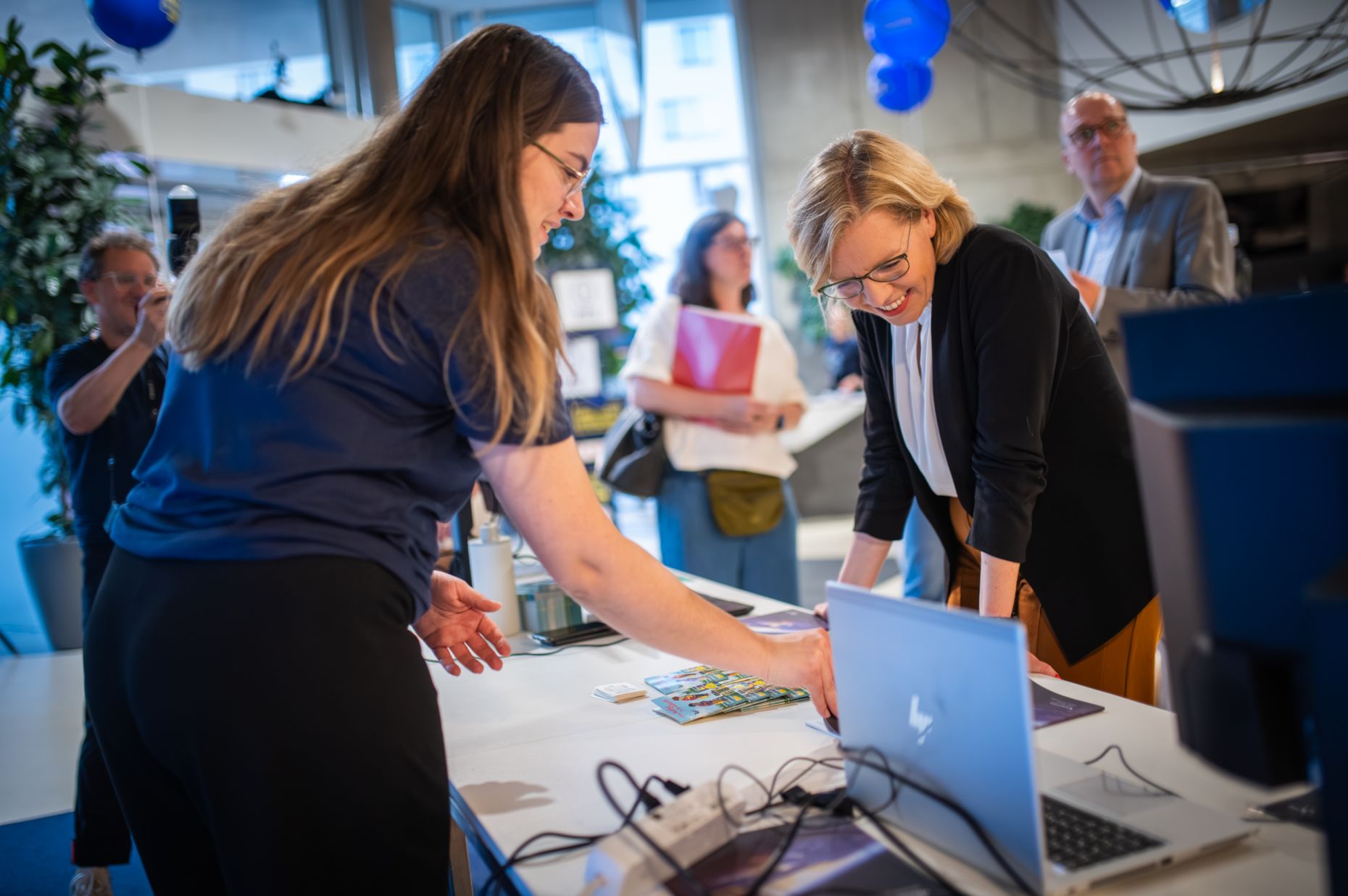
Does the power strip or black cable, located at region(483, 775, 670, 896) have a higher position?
the power strip

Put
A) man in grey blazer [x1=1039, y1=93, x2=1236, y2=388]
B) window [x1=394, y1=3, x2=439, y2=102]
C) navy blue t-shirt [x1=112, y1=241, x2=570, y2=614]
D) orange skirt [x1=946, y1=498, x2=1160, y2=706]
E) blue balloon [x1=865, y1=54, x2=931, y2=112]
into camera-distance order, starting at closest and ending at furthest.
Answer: navy blue t-shirt [x1=112, y1=241, x2=570, y2=614], orange skirt [x1=946, y1=498, x2=1160, y2=706], man in grey blazer [x1=1039, y1=93, x2=1236, y2=388], blue balloon [x1=865, y1=54, x2=931, y2=112], window [x1=394, y1=3, x2=439, y2=102]

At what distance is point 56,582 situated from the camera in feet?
14.4

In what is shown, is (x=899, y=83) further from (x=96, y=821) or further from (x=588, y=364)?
(x=96, y=821)

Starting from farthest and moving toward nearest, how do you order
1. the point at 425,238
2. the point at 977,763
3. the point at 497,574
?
the point at 497,574 → the point at 425,238 → the point at 977,763

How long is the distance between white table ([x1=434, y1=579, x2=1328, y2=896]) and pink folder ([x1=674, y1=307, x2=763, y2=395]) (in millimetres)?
1399

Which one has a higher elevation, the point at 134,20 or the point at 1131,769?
the point at 134,20

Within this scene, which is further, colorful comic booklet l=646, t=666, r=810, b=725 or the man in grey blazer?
the man in grey blazer

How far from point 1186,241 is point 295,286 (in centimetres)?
257

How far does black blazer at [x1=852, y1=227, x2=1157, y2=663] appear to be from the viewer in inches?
56.6

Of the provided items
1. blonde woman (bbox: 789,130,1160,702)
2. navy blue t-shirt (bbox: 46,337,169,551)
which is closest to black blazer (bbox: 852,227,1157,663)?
blonde woman (bbox: 789,130,1160,702)

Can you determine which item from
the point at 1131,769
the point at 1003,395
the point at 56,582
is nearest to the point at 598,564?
the point at 1131,769

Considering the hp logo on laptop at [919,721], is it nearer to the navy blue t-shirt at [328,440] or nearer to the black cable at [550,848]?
the black cable at [550,848]

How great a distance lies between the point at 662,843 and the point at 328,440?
461 millimetres

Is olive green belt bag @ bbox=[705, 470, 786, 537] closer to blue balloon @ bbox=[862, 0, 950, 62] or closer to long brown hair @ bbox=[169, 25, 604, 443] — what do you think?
long brown hair @ bbox=[169, 25, 604, 443]
